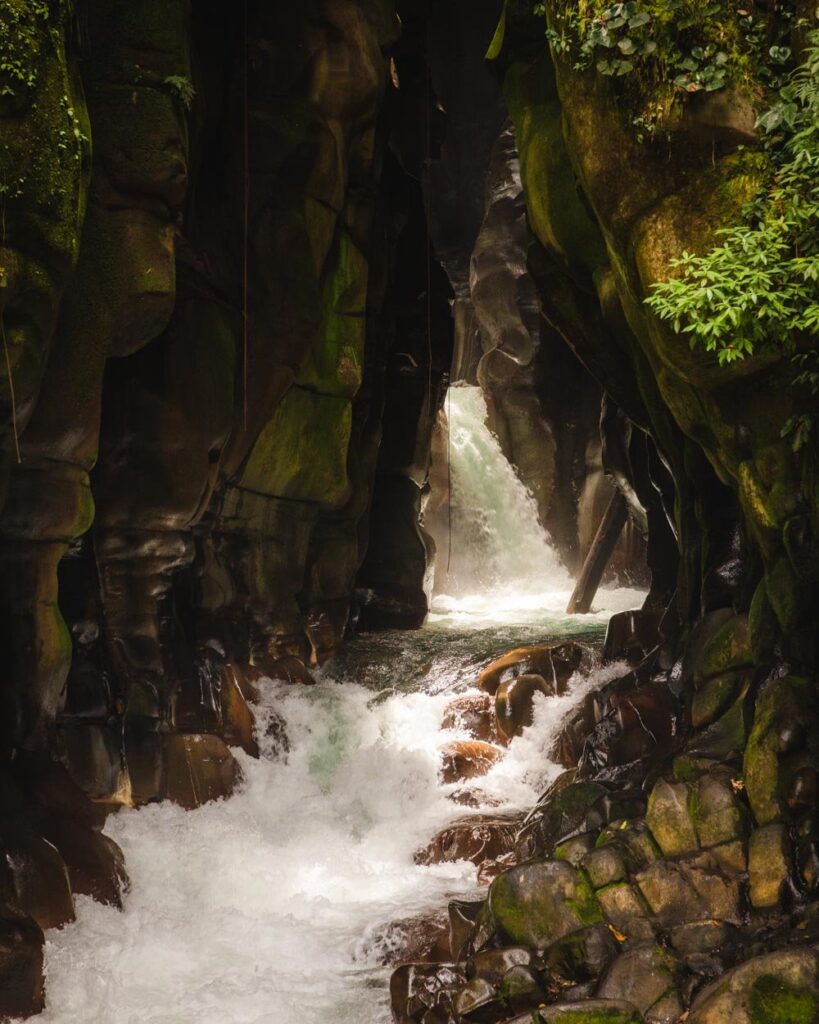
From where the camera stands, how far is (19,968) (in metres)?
8.18

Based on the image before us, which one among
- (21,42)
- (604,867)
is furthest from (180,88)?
(604,867)

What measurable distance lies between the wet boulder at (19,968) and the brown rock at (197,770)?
13.8 ft

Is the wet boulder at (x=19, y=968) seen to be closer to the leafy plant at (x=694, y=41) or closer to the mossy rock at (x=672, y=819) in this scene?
the mossy rock at (x=672, y=819)

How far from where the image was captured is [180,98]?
11.6 meters

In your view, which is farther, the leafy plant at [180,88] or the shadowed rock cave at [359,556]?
the leafy plant at [180,88]

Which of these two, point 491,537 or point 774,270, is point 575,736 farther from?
point 491,537

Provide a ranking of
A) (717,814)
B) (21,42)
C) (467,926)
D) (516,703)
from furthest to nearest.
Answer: (516,703) < (467,926) < (717,814) < (21,42)

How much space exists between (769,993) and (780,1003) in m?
0.08

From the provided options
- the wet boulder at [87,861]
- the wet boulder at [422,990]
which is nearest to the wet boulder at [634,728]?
the wet boulder at [422,990]

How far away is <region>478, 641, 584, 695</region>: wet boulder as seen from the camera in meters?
14.9

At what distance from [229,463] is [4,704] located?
552cm

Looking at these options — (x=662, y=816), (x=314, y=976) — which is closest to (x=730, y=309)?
(x=662, y=816)

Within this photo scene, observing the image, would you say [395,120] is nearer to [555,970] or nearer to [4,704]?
[4,704]

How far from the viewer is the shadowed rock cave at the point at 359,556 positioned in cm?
837
